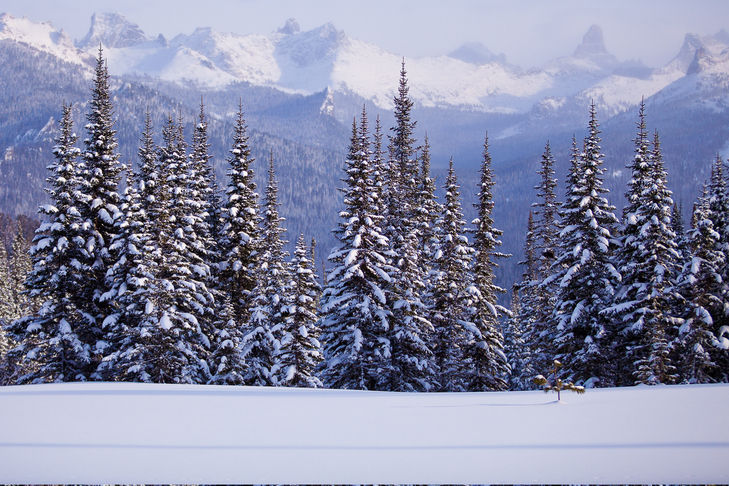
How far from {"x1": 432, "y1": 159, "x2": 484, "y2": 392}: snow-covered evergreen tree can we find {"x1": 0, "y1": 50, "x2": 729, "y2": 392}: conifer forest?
12 cm

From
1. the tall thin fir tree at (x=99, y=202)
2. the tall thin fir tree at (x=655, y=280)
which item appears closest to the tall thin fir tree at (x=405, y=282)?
the tall thin fir tree at (x=655, y=280)

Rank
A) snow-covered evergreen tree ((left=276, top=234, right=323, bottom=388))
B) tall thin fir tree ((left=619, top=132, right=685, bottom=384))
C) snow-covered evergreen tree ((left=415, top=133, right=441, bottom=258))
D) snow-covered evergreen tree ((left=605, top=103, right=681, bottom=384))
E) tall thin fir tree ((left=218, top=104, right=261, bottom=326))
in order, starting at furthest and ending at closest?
1. snow-covered evergreen tree ((left=415, top=133, right=441, bottom=258))
2. tall thin fir tree ((left=218, top=104, right=261, bottom=326))
3. snow-covered evergreen tree ((left=276, top=234, right=323, bottom=388))
4. snow-covered evergreen tree ((left=605, top=103, right=681, bottom=384))
5. tall thin fir tree ((left=619, top=132, right=685, bottom=384))

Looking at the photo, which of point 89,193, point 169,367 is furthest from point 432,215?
point 89,193

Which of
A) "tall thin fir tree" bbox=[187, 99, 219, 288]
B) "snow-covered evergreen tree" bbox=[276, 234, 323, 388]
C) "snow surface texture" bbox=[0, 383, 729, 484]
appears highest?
"tall thin fir tree" bbox=[187, 99, 219, 288]

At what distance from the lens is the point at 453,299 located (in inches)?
1142

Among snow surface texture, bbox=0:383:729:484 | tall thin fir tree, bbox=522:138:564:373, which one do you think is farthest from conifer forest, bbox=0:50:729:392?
snow surface texture, bbox=0:383:729:484

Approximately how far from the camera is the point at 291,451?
304 inches

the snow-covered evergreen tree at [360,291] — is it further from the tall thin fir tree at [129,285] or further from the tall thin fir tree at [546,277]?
the tall thin fir tree at [546,277]

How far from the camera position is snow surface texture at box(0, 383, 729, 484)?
262 inches

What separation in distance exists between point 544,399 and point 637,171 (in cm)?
1892

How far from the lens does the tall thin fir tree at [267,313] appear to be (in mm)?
27484

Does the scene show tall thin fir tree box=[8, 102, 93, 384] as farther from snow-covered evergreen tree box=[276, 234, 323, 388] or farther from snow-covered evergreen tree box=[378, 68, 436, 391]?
snow-covered evergreen tree box=[378, 68, 436, 391]

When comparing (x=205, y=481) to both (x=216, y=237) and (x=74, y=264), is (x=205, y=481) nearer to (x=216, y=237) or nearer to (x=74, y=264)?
(x=74, y=264)

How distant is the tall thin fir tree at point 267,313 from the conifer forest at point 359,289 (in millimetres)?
117
